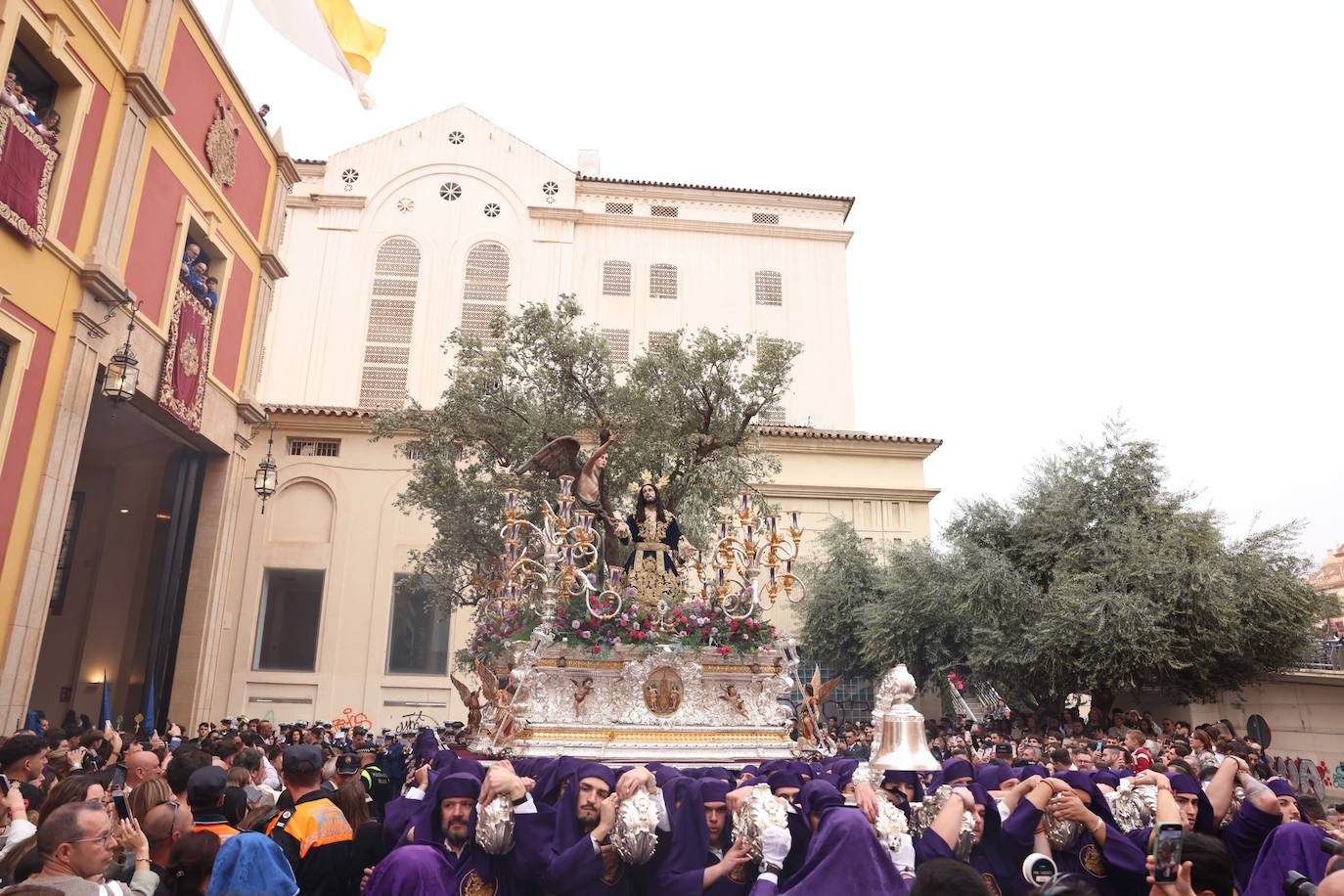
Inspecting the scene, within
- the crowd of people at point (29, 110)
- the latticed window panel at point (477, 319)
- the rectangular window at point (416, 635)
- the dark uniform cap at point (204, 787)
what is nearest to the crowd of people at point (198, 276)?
the crowd of people at point (29, 110)

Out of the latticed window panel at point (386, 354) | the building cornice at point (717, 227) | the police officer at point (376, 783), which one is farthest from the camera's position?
the building cornice at point (717, 227)

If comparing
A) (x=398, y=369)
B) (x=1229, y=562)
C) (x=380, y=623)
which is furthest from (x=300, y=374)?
(x=1229, y=562)

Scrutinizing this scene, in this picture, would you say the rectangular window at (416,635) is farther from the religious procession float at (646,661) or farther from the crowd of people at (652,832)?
the crowd of people at (652,832)

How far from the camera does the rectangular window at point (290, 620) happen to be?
26.6 m

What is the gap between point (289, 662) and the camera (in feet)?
87.4

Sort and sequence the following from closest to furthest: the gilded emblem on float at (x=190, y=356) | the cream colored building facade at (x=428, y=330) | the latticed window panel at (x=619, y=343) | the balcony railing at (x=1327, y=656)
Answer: the balcony railing at (x=1327, y=656) → the gilded emblem on float at (x=190, y=356) → the cream colored building facade at (x=428, y=330) → the latticed window panel at (x=619, y=343)

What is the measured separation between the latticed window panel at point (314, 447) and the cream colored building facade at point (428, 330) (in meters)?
0.07

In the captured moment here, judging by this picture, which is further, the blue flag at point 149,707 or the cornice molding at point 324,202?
the cornice molding at point 324,202

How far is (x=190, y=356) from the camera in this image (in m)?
20.3

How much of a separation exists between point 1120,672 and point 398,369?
2390cm

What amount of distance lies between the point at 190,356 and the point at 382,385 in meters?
10.5

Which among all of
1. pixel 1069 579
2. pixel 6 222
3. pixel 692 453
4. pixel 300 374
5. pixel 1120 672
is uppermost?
pixel 300 374

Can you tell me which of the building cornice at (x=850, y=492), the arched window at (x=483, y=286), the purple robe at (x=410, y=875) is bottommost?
the purple robe at (x=410, y=875)

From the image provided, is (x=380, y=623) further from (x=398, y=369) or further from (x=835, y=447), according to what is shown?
(x=835, y=447)
